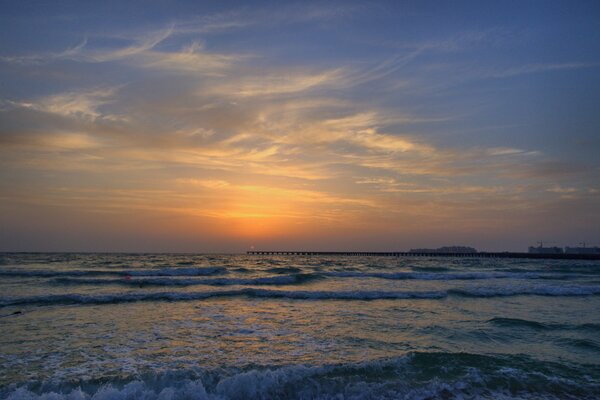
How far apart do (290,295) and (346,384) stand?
45.3 ft

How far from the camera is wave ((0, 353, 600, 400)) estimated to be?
24.4 ft

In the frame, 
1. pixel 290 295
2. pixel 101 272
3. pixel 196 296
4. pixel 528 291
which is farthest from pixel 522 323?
pixel 101 272

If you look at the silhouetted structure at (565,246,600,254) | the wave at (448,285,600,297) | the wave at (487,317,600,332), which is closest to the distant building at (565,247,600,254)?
the silhouetted structure at (565,246,600,254)

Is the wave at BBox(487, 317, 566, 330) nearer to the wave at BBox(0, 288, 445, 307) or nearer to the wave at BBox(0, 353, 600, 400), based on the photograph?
the wave at BBox(0, 353, 600, 400)

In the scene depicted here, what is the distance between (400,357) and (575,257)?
328 ft

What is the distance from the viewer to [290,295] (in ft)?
70.5

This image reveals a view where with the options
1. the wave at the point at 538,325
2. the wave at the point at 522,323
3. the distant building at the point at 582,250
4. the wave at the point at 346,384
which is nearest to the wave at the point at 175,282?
the wave at the point at 522,323

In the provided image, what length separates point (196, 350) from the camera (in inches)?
400

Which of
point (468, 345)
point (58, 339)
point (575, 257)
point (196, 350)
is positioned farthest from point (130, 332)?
point (575, 257)

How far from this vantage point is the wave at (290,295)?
1856cm

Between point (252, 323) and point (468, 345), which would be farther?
point (252, 323)

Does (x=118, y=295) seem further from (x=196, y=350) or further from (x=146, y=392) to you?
(x=146, y=392)

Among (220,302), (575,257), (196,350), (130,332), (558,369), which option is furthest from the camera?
(575,257)

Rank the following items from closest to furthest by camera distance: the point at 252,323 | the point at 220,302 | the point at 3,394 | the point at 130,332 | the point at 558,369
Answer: the point at 3,394 < the point at 558,369 < the point at 130,332 < the point at 252,323 < the point at 220,302
